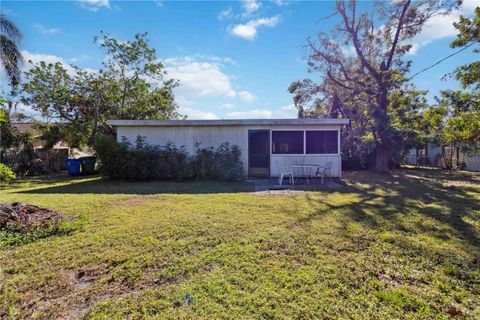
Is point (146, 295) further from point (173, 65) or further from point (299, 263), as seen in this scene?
point (173, 65)

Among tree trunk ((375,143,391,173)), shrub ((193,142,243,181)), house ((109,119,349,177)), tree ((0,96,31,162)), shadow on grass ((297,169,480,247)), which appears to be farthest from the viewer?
tree trunk ((375,143,391,173))

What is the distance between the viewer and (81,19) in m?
8.67

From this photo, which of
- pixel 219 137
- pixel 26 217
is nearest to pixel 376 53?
pixel 219 137

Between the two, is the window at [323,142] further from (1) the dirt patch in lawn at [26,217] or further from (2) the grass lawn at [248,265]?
(1) the dirt patch in lawn at [26,217]

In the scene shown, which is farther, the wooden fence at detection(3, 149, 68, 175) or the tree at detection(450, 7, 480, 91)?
the wooden fence at detection(3, 149, 68, 175)

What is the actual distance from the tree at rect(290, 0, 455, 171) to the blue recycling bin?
44.7 ft

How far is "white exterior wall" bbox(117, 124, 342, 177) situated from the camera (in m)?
9.78

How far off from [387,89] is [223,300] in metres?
13.6

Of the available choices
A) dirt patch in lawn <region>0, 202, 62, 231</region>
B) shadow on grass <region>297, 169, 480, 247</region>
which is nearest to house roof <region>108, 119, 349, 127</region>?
shadow on grass <region>297, 169, 480, 247</region>

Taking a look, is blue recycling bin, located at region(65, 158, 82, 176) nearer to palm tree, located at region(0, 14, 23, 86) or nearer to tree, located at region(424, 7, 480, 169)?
palm tree, located at region(0, 14, 23, 86)

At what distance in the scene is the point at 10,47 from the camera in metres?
11.0

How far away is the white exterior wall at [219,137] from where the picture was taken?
978cm

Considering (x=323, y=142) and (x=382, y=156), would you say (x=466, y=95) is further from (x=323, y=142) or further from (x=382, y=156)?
(x=323, y=142)

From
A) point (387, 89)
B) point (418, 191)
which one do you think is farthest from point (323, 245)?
point (387, 89)
